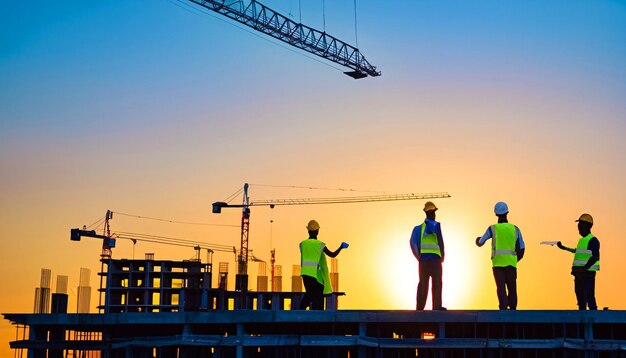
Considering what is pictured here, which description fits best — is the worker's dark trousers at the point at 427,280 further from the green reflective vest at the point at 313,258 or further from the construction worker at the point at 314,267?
the green reflective vest at the point at 313,258

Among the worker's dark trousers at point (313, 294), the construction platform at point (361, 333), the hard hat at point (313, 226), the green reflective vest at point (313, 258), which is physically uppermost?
the hard hat at point (313, 226)

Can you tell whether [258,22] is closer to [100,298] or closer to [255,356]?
[100,298]

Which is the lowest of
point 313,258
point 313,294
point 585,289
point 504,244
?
point 313,294

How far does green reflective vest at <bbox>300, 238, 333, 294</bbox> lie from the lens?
74.6 feet

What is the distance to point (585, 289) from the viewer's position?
22.7 meters

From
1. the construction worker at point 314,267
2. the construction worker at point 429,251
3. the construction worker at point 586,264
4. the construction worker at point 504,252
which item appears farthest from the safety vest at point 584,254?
the construction worker at point 314,267

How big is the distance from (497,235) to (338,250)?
316 cm

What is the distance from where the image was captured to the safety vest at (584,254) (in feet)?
74.1

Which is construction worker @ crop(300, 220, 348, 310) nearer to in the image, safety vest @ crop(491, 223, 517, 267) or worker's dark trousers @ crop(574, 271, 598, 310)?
safety vest @ crop(491, 223, 517, 267)

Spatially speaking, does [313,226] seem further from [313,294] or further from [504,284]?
[504,284]

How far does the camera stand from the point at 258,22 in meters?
102

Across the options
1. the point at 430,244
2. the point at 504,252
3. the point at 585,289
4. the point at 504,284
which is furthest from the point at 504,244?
the point at 585,289

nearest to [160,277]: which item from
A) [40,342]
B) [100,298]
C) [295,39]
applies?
[100,298]

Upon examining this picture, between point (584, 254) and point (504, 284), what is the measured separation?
1748 millimetres
